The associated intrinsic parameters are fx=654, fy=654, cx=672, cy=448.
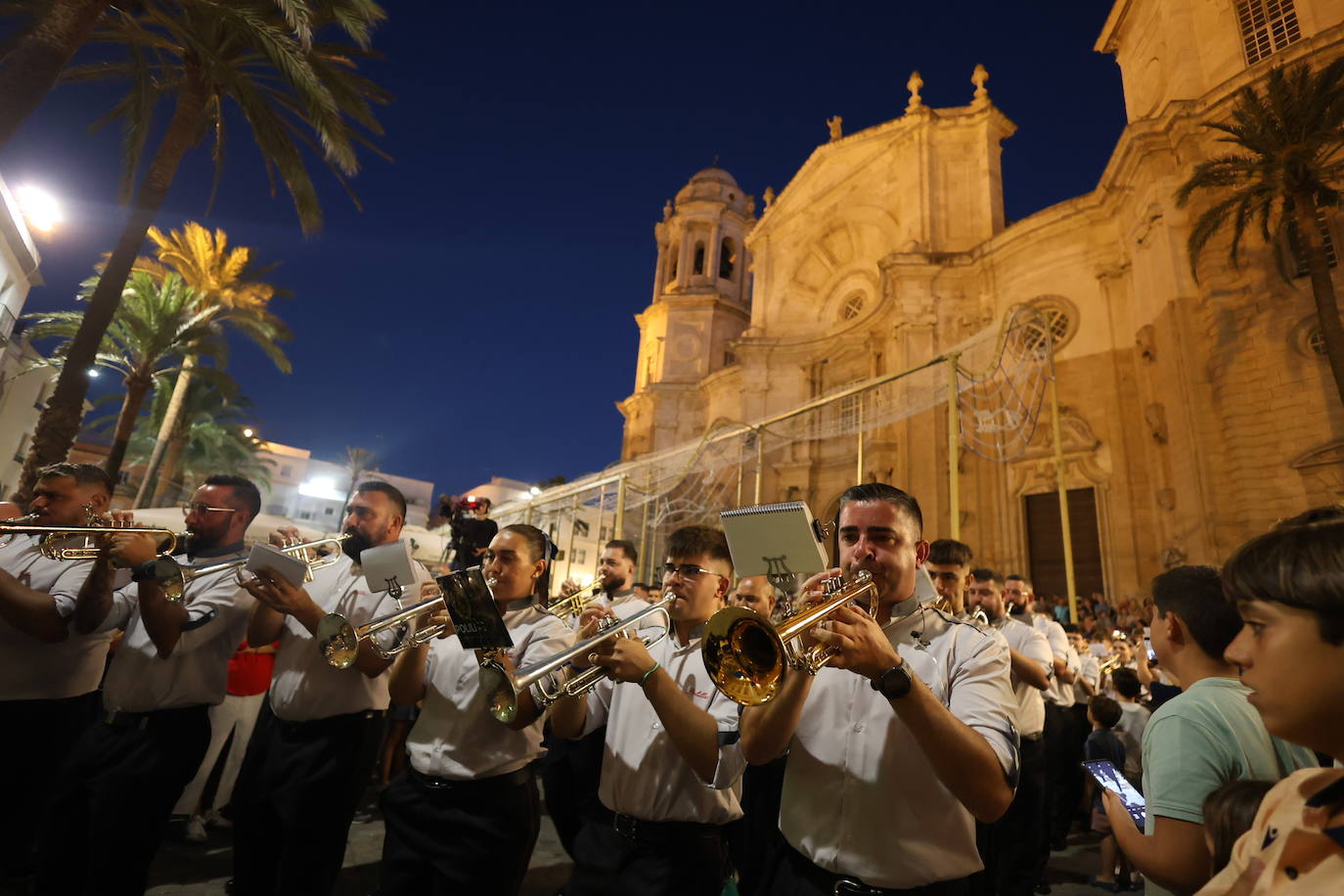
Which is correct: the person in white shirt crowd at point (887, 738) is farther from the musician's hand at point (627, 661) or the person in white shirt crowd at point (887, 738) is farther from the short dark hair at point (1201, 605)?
the short dark hair at point (1201, 605)

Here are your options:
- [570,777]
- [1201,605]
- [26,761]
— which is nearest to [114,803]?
[26,761]

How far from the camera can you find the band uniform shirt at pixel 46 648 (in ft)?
Answer: 12.6

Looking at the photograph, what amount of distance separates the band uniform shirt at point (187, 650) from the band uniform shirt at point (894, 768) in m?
3.31

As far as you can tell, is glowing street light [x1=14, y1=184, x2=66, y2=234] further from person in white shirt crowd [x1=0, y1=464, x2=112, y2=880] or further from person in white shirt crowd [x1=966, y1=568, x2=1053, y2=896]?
person in white shirt crowd [x1=966, y1=568, x2=1053, y2=896]

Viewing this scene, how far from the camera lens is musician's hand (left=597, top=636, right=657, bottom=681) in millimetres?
2428

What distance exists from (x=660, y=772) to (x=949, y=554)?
117 inches

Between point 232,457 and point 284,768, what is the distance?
38405 millimetres

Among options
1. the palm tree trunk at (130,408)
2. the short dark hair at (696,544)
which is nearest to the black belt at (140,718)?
the short dark hair at (696,544)

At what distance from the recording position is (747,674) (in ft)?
7.28

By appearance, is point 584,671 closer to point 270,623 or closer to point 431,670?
point 431,670

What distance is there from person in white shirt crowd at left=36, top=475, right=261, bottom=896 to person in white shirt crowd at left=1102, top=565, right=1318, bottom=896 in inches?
168

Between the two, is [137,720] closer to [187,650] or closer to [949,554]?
[187,650]

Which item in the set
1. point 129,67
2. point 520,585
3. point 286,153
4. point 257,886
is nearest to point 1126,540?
point 520,585

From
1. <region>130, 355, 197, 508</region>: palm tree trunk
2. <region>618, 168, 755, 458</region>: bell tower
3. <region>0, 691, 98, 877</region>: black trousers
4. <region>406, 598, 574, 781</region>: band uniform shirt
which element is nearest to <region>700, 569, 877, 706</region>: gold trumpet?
<region>406, 598, 574, 781</region>: band uniform shirt
